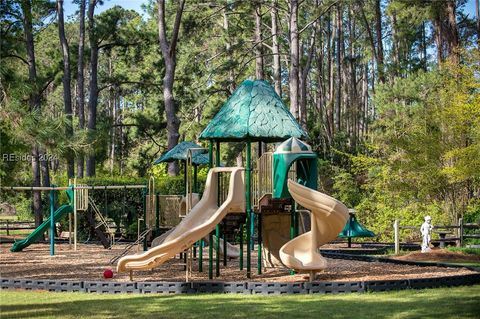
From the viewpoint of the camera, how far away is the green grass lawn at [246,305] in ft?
36.1

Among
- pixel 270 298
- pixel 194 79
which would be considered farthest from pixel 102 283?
pixel 194 79

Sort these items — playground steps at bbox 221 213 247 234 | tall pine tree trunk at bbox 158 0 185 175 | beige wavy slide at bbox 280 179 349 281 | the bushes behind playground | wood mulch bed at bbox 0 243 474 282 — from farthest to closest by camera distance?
the bushes behind playground
tall pine tree trunk at bbox 158 0 185 175
playground steps at bbox 221 213 247 234
wood mulch bed at bbox 0 243 474 282
beige wavy slide at bbox 280 179 349 281

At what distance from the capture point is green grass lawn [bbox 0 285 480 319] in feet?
36.1

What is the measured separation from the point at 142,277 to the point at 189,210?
5.58 feet

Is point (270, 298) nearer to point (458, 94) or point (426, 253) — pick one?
point (426, 253)

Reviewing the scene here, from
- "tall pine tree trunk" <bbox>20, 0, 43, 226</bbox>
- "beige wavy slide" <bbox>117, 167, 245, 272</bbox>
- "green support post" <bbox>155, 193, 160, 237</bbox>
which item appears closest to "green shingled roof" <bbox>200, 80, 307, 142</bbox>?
"beige wavy slide" <bbox>117, 167, 245, 272</bbox>

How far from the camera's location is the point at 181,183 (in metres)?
30.3

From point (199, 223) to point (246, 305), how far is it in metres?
4.27

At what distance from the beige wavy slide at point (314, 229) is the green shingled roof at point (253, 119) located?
6.66 feet

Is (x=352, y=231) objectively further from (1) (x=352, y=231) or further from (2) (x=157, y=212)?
(2) (x=157, y=212)

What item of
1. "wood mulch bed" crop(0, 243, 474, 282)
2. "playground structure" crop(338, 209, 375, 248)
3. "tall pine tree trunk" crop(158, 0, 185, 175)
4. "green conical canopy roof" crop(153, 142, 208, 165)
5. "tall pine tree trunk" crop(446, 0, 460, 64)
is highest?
"tall pine tree trunk" crop(446, 0, 460, 64)

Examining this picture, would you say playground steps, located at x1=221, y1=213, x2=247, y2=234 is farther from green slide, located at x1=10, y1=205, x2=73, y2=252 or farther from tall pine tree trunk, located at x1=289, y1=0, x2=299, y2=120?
tall pine tree trunk, located at x1=289, y1=0, x2=299, y2=120

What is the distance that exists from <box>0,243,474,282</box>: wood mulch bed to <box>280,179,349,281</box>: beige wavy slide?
625 mm

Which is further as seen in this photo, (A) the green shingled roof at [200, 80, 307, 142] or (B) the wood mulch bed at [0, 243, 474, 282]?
(A) the green shingled roof at [200, 80, 307, 142]
